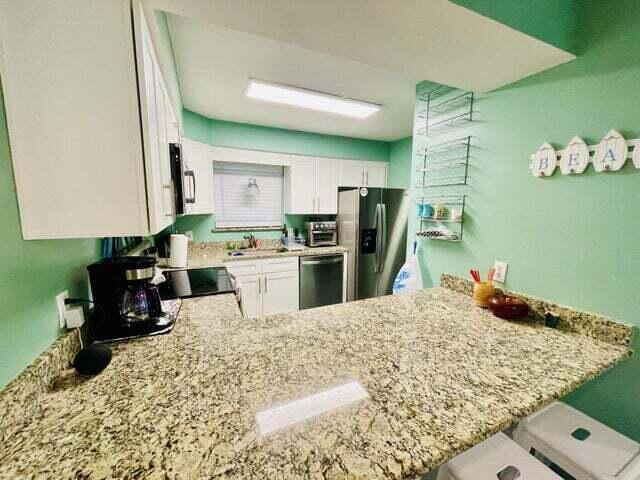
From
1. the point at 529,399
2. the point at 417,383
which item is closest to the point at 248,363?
the point at 417,383

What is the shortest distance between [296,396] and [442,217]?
4.88ft

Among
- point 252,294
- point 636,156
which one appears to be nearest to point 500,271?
point 636,156

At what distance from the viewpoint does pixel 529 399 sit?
0.71m

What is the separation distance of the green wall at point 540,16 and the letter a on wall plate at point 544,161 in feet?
1.32

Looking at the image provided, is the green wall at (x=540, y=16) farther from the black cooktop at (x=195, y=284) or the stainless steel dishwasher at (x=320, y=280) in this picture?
the stainless steel dishwasher at (x=320, y=280)

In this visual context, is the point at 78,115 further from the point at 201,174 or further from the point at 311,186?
the point at 311,186

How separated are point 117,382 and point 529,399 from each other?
1191 millimetres

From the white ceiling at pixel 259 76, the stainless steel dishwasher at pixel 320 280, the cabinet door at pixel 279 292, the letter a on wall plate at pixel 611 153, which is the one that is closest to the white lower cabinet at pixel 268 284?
the cabinet door at pixel 279 292

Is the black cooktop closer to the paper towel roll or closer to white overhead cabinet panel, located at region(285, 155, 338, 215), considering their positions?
the paper towel roll

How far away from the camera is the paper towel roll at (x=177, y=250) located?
2342 mm

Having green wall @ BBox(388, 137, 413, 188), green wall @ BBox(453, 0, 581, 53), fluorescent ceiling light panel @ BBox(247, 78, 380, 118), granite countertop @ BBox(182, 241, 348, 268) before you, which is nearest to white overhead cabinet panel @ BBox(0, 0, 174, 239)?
green wall @ BBox(453, 0, 581, 53)

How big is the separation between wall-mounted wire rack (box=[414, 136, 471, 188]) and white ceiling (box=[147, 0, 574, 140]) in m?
0.34

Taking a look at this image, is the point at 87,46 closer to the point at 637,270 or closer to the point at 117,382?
the point at 117,382

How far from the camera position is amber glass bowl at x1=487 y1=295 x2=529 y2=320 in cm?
123
